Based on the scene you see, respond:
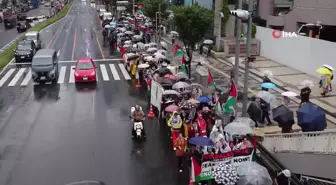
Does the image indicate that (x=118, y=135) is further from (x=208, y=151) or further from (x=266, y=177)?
(x=266, y=177)

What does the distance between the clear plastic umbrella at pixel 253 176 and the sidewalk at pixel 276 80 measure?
5.34 meters

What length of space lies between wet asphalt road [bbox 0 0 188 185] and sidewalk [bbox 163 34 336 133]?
16.8ft

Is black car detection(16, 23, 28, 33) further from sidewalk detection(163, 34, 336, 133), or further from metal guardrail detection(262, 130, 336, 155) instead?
metal guardrail detection(262, 130, 336, 155)

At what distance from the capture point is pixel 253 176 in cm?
977

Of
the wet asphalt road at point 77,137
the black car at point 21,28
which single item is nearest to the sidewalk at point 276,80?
the wet asphalt road at point 77,137

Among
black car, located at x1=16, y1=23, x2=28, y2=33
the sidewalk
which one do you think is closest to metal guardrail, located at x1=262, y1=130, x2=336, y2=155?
the sidewalk

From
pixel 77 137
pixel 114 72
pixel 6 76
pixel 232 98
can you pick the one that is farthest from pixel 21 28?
pixel 232 98

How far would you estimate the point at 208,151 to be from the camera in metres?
12.3

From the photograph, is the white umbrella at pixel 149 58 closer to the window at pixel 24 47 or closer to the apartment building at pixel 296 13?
the window at pixel 24 47

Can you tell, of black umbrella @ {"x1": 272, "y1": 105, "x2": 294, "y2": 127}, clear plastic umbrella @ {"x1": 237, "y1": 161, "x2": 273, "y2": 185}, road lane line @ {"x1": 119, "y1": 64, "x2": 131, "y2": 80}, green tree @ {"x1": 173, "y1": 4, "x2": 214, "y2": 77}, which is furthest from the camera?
road lane line @ {"x1": 119, "y1": 64, "x2": 131, "y2": 80}

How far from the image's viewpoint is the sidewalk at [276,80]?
19.4 metres

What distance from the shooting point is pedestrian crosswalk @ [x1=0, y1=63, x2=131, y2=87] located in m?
27.6

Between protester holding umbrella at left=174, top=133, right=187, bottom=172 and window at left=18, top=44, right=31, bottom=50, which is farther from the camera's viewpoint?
window at left=18, top=44, right=31, bottom=50

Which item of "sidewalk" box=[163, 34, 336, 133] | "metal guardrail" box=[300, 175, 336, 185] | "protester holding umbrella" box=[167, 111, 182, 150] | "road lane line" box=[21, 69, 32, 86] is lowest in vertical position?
"metal guardrail" box=[300, 175, 336, 185]
